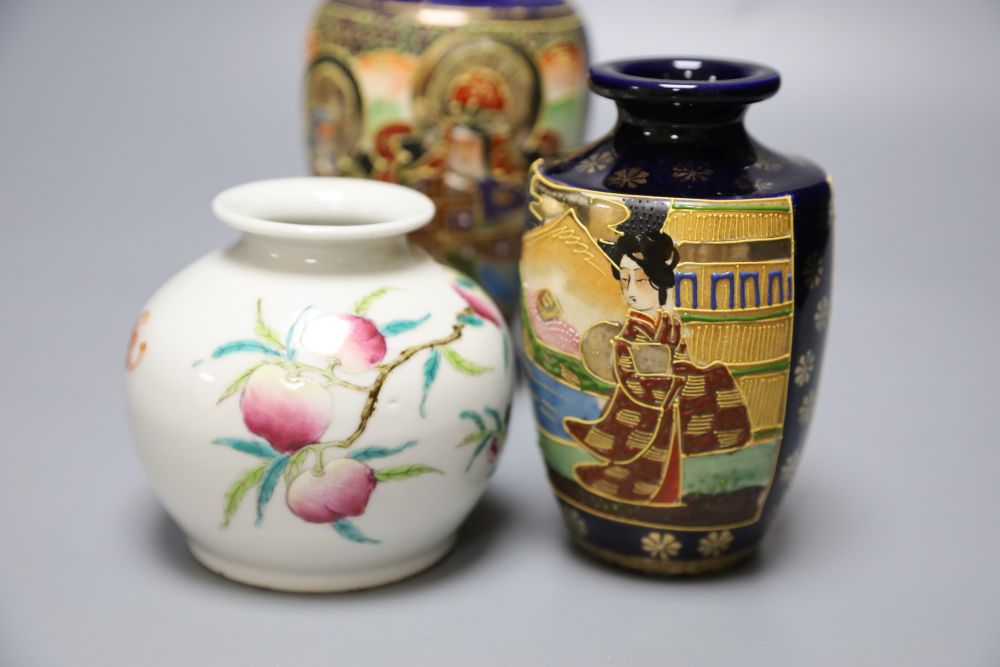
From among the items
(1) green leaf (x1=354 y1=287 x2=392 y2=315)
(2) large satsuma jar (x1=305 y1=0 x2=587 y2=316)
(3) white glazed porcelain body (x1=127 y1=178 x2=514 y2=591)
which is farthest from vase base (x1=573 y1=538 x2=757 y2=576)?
(2) large satsuma jar (x1=305 y1=0 x2=587 y2=316)

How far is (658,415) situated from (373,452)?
0.29 m

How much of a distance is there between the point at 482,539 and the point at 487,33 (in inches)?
28.8

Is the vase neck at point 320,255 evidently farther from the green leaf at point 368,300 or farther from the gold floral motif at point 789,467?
the gold floral motif at point 789,467

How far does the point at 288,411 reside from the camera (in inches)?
61.1

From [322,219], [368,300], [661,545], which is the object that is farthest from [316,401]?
[661,545]

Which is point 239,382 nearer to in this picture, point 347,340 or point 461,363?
point 347,340


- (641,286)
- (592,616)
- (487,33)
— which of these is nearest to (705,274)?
(641,286)

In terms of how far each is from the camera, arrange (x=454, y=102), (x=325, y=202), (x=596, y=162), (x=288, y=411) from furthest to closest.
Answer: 1. (x=454, y=102)
2. (x=325, y=202)
3. (x=596, y=162)
4. (x=288, y=411)

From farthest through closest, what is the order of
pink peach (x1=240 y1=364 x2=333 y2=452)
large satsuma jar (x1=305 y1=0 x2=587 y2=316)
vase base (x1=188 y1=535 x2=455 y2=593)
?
large satsuma jar (x1=305 y1=0 x2=587 y2=316) < vase base (x1=188 y1=535 x2=455 y2=593) < pink peach (x1=240 y1=364 x2=333 y2=452)

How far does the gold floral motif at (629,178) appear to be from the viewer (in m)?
1.60

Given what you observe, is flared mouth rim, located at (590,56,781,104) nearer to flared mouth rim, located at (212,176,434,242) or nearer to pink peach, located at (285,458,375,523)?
flared mouth rim, located at (212,176,434,242)

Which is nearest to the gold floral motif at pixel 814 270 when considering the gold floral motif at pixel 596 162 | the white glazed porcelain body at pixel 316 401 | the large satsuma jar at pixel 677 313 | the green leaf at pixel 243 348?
the large satsuma jar at pixel 677 313

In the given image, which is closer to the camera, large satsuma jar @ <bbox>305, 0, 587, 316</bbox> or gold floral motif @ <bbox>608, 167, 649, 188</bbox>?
gold floral motif @ <bbox>608, 167, 649, 188</bbox>

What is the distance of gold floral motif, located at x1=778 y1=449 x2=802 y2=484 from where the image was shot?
1.68 metres
